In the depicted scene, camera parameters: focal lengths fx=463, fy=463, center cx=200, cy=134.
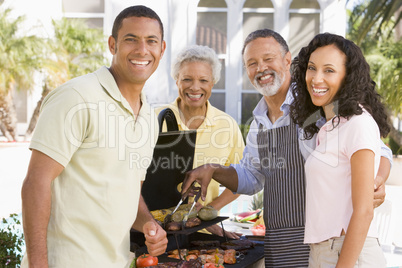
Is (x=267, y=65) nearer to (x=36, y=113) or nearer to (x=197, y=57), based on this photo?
(x=197, y=57)

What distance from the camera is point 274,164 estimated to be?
2549 mm

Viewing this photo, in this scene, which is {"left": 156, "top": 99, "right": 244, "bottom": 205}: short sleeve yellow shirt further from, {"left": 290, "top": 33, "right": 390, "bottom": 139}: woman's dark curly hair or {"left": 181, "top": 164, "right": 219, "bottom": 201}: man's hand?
{"left": 290, "top": 33, "right": 390, "bottom": 139}: woman's dark curly hair

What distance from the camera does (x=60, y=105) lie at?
1552mm

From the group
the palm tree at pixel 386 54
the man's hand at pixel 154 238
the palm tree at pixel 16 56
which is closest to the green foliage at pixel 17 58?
the palm tree at pixel 16 56

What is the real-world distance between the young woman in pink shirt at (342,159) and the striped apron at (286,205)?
454 millimetres

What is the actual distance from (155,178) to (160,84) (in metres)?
4.72

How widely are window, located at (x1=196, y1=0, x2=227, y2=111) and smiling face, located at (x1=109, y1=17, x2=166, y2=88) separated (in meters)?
8.67

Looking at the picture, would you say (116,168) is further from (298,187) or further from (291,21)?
(291,21)

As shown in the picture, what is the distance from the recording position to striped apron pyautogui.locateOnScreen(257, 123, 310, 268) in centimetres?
242

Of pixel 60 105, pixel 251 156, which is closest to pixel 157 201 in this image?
pixel 251 156

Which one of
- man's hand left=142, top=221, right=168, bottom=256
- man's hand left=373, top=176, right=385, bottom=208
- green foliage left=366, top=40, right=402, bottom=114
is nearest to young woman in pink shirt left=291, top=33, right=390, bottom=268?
man's hand left=373, top=176, right=385, bottom=208

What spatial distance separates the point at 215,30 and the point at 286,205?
28.5ft

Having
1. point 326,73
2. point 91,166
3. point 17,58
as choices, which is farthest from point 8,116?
point 326,73

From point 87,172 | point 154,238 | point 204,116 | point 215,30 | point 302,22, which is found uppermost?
point 302,22
